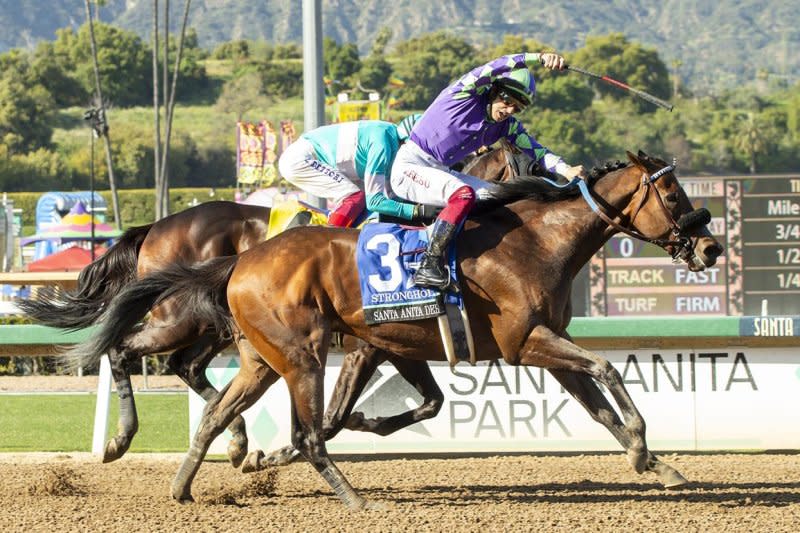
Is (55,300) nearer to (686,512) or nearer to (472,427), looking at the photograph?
(472,427)

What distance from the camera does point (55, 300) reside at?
274 inches

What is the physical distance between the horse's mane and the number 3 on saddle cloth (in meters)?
0.41

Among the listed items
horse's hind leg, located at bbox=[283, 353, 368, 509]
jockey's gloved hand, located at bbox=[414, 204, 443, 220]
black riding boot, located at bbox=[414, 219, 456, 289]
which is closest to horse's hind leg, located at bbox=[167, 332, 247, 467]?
horse's hind leg, located at bbox=[283, 353, 368, 509]

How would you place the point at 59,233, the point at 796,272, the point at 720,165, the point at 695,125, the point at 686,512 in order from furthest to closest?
the point at 695,125 → the point at 720,165 → the point at 59,233 → the point at 796,272 → the point at 686,512

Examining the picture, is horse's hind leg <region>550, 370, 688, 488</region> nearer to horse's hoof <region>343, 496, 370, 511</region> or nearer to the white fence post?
horse's hoof <region>343, 496, 370, 511</region>

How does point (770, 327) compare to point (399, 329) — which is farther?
point (770, 327)

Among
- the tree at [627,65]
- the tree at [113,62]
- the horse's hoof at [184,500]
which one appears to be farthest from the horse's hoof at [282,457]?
the tree at [627,65]

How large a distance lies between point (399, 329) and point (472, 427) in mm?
2149

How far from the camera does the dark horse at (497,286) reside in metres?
5.60

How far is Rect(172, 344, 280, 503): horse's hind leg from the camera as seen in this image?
5.92 metres

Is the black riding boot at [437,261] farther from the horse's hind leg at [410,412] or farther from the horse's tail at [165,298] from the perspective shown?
the horse's hind leg at [410,412]

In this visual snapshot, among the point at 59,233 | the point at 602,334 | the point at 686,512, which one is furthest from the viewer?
the point at 59,233

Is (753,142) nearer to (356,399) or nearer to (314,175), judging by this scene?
(314,175)

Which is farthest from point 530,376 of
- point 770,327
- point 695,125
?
point 695,125
